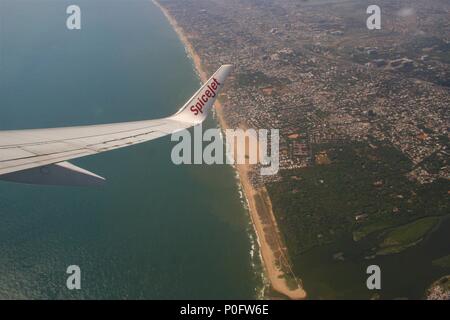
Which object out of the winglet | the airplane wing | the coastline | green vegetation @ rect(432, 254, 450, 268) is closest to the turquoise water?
the coastline

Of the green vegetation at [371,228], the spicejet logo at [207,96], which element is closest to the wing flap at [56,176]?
the spicejet logo at [207,96]

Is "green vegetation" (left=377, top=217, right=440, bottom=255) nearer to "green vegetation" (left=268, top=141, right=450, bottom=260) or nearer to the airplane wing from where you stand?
"green vegetation" (left=268, top=141, right=450, bottom=260)

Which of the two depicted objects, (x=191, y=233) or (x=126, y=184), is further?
(x=126, y=184)

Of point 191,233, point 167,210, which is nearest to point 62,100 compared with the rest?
point 167,210

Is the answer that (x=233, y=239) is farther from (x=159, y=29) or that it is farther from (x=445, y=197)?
(x=159, y=29)

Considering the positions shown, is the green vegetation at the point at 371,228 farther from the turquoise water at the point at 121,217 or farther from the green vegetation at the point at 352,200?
the turquoise water at the point at 121,217

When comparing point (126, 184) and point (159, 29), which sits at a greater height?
point (159, 29)
